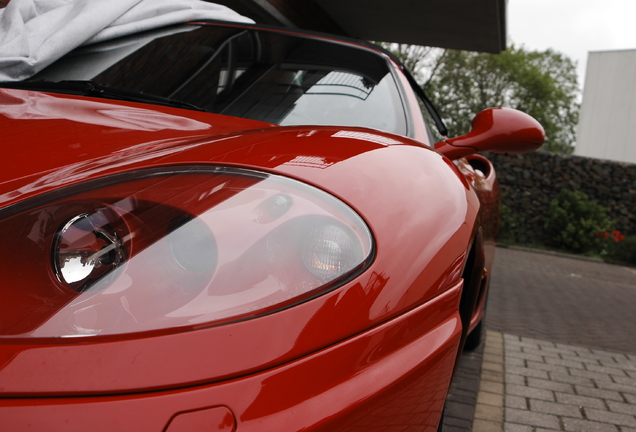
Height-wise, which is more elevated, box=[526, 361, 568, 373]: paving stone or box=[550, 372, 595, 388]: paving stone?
box=[550, 372, 595, 388]: paving stone

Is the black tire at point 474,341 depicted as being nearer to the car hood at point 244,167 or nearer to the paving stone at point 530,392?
the paving stone at point 530,392

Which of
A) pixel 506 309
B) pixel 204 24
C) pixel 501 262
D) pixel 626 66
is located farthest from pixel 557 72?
pixel 204 24

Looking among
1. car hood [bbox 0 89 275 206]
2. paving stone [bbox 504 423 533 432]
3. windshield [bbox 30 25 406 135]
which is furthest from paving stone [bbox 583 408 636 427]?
car hood [bbox 0 89 275 206]

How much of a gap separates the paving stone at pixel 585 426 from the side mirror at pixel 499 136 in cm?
129

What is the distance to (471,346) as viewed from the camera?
3.45 metres

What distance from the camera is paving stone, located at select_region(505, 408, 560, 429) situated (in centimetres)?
240

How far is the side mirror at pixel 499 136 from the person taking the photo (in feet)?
6.60

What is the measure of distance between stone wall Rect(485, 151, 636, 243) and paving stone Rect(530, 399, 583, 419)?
1390cm

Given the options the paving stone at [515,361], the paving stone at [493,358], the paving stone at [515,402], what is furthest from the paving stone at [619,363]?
the paving stone at [515,402]

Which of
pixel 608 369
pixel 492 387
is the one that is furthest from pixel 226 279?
pixel 608 369

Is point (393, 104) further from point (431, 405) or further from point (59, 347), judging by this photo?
point (59, 347)

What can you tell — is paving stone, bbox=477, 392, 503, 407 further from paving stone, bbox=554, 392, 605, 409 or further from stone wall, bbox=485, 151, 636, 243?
stone wall, bbox=485, 151, 636, 243

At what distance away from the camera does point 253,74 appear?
2012 mm

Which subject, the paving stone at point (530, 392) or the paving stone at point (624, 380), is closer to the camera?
the paving stone at point (530, 392)
